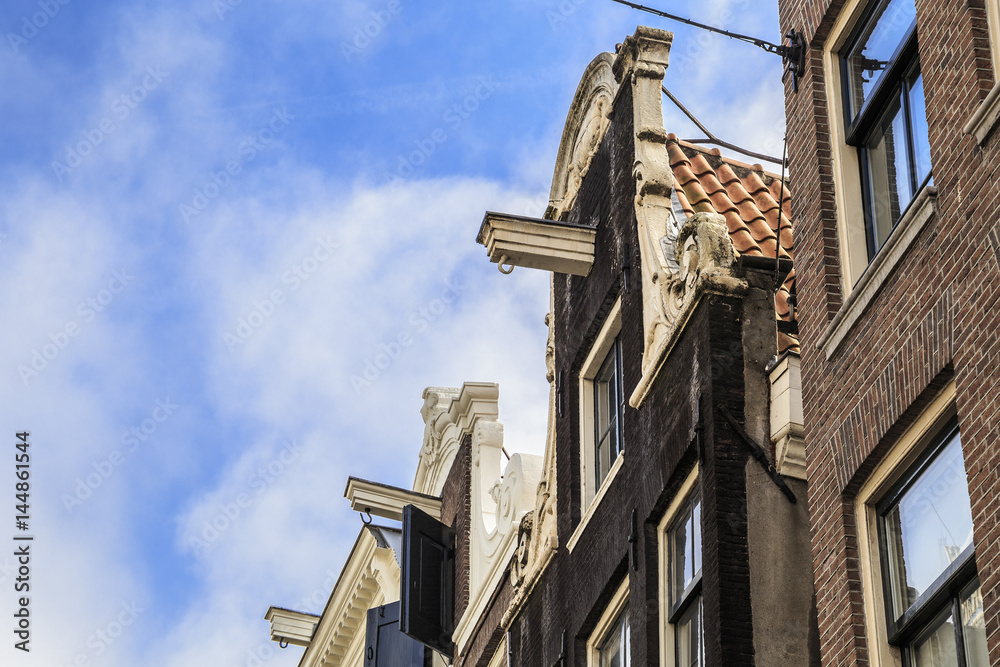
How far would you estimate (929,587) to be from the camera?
8.88 m

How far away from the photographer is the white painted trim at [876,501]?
9.13m

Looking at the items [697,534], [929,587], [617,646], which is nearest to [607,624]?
[617,646]

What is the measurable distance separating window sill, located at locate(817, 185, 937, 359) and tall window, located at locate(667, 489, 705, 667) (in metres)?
2.42

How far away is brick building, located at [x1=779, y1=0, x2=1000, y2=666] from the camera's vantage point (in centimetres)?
859

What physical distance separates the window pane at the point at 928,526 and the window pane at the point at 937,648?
0.87 ft

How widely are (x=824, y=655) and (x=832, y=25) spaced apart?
4432 millimetres

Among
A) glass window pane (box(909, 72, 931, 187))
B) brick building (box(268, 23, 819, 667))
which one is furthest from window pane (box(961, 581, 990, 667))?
brick building (box(268, 23, 819, 667))

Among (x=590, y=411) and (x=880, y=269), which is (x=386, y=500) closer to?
(x=590, y=411)

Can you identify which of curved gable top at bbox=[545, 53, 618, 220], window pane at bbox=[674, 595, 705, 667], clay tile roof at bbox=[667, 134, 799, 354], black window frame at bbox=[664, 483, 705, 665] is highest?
curved gable top at bbox=[545, 53, 618, 220]

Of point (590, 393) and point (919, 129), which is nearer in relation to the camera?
point (919, 129)

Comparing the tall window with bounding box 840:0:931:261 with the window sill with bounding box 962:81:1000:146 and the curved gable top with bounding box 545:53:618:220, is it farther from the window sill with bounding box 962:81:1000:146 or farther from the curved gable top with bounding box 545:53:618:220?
the curved gable top with bounding box 545:53:618:220

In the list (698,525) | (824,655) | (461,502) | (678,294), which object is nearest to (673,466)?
(698,525)

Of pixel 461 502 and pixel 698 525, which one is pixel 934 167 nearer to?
pixel 698 525

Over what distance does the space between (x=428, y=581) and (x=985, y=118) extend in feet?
47.3
